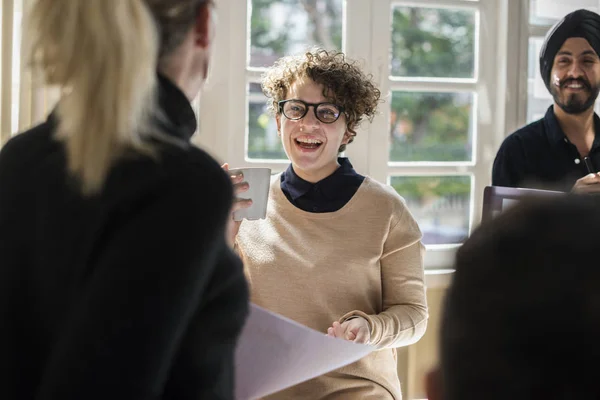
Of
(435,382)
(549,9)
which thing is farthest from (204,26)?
(549,9)

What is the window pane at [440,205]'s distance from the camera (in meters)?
3.00

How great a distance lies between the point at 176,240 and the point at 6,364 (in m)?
0.25

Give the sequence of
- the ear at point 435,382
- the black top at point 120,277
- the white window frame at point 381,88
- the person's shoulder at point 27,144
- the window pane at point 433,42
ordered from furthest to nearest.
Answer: the window pane at point 433,42 → the white window frame at point 381,88 → the person's shoulder at point 27,144 → the black top at point 120,277 → the ear at point 435,382

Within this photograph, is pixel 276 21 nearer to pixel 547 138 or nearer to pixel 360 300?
pixel 547 138

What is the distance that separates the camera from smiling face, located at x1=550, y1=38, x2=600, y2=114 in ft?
8.24

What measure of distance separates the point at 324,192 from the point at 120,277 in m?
1.31

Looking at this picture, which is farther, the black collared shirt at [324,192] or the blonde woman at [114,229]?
the black collared shirt at [324,192]

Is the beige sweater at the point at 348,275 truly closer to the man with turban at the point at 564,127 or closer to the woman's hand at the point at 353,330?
the woman's hand at the point at 353,330

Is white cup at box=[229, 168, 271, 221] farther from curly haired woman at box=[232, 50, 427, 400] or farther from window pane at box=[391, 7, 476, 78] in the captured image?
window pane at box=[391, 7, 476, 78]

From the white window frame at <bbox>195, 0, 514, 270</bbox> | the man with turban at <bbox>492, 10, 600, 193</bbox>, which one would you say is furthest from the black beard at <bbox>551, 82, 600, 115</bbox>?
the white window frame at <bbox>195, 0, 514, 270</bbox>

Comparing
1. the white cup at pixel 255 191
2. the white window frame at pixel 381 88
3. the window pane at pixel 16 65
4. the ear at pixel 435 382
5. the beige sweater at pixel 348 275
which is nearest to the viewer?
the ear at pixel 435 382

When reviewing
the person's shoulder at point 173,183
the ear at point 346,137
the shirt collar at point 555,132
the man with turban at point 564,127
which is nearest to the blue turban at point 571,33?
the man with turban at point 564,127

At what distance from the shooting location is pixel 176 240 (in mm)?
721

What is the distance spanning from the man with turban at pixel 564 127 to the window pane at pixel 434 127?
0.49 metres
